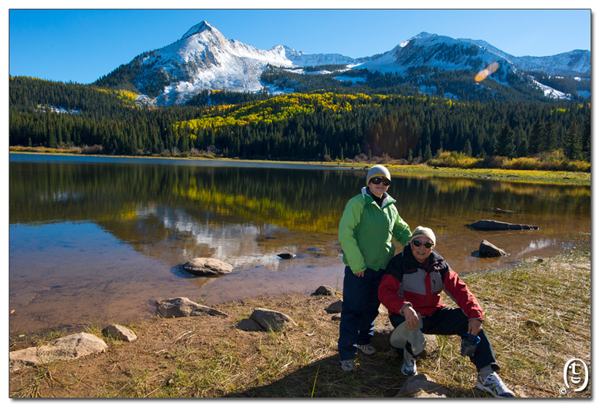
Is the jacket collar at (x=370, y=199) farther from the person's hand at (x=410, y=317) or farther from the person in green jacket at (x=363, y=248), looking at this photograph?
the person's hand at (x=410, y=317)

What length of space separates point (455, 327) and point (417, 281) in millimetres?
664

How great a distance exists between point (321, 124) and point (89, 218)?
130 meters

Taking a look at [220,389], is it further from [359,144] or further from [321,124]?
[321,124]

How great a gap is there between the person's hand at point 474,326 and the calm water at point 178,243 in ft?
15.2

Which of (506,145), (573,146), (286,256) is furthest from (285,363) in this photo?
(506,145)

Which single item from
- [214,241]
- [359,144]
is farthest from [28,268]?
[359,144]

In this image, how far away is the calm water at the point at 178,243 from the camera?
7410 mm

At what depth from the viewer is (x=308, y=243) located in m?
12.5

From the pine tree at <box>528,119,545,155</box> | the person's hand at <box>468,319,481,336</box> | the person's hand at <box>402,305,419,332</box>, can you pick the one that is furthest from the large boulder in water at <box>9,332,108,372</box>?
the pine tree at <box>528,119,545,155</box>

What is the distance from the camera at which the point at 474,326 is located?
3.70 meters

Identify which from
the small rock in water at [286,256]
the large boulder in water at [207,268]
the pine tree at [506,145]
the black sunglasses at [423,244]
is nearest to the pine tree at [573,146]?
the pine tree at [506,145]

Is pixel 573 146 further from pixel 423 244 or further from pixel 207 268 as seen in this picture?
pixel 423 244

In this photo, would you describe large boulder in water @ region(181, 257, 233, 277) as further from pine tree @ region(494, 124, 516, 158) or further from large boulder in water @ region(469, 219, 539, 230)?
pine tree @ region(494, 124, 516, 158)

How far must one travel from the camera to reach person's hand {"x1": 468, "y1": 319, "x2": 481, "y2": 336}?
3666mm
